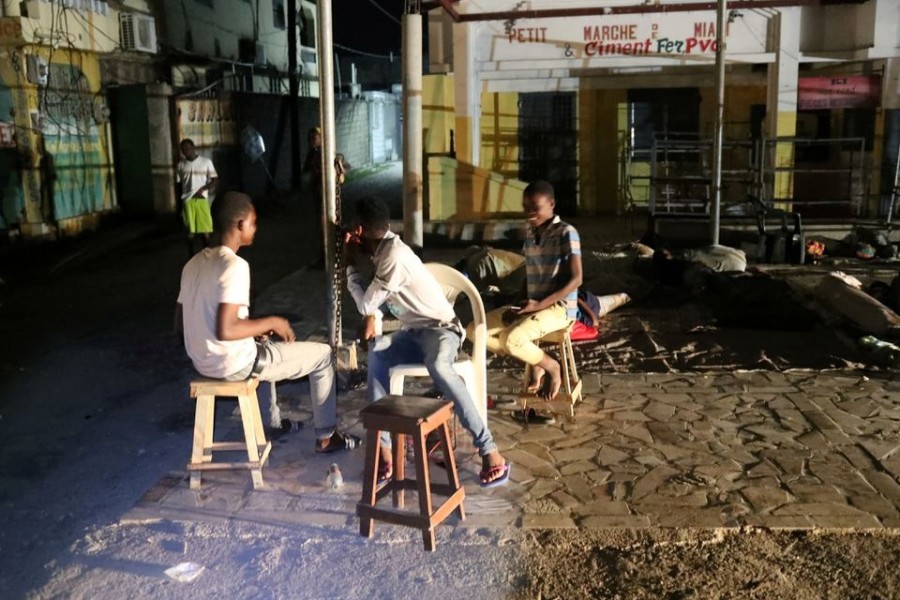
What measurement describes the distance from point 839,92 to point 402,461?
1399 cm

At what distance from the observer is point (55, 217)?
14.7 metres

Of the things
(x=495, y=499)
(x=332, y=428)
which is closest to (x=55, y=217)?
(x=332, y=428)

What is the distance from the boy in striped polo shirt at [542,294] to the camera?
5691 millimetres

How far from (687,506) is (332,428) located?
7.00 feet

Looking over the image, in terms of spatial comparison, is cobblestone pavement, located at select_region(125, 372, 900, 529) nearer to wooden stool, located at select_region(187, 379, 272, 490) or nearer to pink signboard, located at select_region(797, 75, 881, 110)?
wooden stool, located at select_region(187, 379, 272, 490)

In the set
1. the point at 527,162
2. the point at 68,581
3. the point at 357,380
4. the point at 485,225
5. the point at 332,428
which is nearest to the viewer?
the point at 68,581

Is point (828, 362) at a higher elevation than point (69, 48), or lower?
lower

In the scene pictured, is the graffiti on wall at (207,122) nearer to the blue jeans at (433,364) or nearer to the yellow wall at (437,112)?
the yellow wall at (437,112)

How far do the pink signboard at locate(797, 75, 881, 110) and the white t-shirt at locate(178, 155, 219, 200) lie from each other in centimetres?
1045

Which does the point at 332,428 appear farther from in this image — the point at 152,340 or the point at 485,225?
the point at 485,225

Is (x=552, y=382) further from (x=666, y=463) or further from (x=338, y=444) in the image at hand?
(x=338, y=444)

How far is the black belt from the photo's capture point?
4.93m

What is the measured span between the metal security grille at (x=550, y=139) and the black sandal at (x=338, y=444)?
1280cm

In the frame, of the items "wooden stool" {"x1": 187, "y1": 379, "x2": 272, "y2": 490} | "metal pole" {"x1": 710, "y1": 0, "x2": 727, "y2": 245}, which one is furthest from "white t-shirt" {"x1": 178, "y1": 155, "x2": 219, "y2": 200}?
"wooden stool" {"x1": 187, "y1": 379, "x2": 272, "y2": 490}
